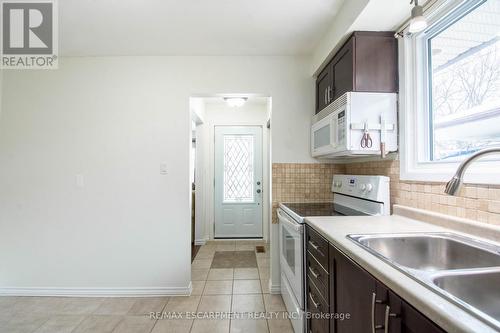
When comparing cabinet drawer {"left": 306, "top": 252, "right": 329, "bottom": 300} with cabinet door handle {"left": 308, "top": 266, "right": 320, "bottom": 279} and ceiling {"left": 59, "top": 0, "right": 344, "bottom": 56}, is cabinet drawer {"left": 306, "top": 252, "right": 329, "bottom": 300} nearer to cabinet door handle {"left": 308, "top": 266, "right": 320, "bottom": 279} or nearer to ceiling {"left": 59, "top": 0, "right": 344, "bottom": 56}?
cabinet door handle {"left": 308, "top": 266, "right": 320, "bottom": 279}

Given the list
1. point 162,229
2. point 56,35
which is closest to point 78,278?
point 162,229

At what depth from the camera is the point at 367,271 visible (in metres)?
0.91

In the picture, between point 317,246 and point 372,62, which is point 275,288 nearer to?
point 317,246

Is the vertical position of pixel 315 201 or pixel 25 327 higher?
pixel 315 201

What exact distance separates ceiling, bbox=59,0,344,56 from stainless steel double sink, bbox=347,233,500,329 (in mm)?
1613

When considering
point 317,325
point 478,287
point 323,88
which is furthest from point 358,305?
point 323,88

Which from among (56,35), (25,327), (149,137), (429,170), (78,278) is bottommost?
(25,327)

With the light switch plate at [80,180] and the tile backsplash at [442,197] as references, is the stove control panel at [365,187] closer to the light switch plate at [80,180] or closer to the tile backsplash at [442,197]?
the tile backsplash at [442,197]

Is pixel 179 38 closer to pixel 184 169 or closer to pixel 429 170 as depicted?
pixel 184 169

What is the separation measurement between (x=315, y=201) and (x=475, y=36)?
1665mm

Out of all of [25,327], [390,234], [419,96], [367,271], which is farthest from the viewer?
[25,327]

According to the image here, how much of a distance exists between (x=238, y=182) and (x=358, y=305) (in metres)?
3.33

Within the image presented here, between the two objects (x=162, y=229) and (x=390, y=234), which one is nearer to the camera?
(x=390, y=234)

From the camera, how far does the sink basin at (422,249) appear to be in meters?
1.12
